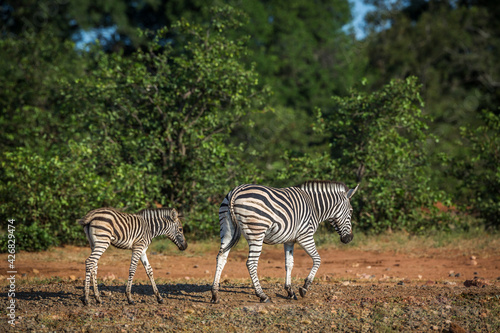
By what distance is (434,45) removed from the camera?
31.2 meters

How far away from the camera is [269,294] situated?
8078 millimetres

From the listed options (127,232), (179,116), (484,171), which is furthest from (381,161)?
(127,232)

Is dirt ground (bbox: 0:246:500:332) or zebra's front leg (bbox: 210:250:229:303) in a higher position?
zebra's front leg (bbox: 210:250:229:303)

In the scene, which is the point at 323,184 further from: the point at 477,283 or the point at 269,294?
the point at 477,283

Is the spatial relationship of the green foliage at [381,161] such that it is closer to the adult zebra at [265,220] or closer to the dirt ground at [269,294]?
the dirt ground at [269,294]

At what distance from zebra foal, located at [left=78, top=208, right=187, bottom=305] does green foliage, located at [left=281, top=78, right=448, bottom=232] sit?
254 inches

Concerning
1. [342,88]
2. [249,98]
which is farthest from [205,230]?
[342,88]

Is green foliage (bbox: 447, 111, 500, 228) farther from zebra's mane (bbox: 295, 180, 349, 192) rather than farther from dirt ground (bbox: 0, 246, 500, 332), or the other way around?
zebra's mane (bbox: 295, 180, 349, 192)

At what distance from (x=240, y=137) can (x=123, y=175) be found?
36.3 ft

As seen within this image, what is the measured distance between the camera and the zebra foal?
23.7 ft

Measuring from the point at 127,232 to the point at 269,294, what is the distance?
2.30 meters

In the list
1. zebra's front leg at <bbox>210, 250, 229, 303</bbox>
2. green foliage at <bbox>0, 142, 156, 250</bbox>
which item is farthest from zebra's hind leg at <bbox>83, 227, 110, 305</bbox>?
green foliage at <bbox>0, 142, 156, 250</bbox>

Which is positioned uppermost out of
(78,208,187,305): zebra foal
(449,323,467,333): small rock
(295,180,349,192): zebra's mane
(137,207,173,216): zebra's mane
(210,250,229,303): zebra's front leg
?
(295,180,349,192): zebra's mane

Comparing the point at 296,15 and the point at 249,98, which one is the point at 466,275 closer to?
the point at 249,98
